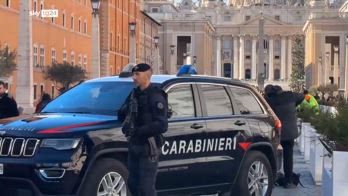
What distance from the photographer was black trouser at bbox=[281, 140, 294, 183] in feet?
46.6

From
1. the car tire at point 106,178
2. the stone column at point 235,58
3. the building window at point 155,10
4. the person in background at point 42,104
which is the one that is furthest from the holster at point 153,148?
the stone column at point 235,58

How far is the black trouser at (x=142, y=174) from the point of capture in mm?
8266

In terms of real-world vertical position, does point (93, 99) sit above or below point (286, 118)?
above

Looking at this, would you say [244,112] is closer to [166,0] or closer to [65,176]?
[65,176]

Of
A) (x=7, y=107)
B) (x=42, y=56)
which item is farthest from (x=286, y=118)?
(x=42, y=56)

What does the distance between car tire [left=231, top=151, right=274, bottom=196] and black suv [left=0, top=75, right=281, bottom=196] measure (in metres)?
0.01

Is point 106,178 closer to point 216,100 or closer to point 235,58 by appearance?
point 216,100

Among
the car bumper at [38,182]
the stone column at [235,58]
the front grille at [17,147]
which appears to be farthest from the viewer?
the stone column at [235,58]

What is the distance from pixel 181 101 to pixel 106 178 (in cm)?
175

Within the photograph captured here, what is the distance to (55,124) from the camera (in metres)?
9.23

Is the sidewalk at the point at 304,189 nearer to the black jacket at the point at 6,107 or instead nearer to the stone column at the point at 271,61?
the black jacket at the point at 6,107

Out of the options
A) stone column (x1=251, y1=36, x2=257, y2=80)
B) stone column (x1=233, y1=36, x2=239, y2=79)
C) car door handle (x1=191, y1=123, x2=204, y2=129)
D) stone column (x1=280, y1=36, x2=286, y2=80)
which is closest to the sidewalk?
car door handle (x1=191, y1=123, x2=204, y2=129)

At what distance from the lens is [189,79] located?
10828mm

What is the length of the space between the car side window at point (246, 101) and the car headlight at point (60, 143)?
327cm
